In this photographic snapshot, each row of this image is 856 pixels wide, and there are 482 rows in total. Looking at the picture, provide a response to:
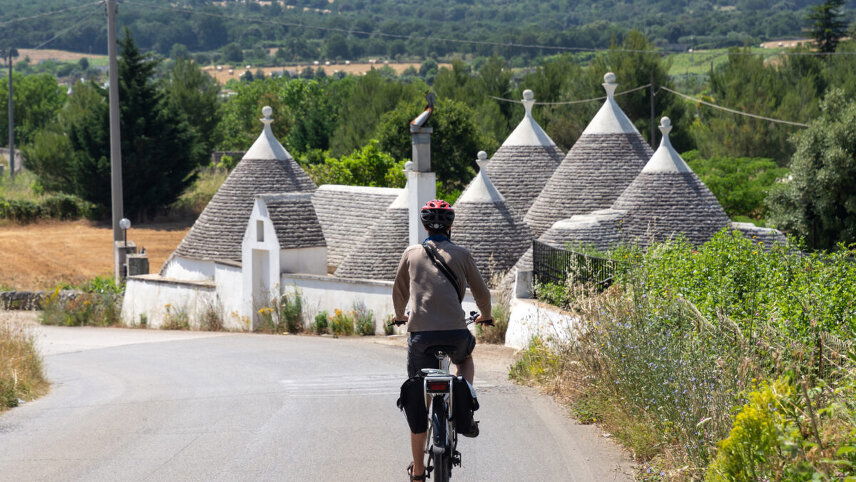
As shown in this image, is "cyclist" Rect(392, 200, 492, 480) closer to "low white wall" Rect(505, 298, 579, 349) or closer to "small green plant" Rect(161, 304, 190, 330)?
"low white wall" Rect(505, 298, 579, 349)

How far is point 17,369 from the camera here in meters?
13.3

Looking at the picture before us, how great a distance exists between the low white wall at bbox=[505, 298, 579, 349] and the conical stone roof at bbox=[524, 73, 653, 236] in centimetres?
891

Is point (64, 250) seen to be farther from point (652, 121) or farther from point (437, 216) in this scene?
point (437, 216)

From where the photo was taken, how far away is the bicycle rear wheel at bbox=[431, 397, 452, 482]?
7219 mm

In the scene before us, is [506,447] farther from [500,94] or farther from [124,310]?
[500,94]

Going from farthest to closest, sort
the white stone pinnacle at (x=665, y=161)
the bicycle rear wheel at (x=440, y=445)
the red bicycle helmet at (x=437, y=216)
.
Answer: the white stone pinnacle at (x=665, y=161) → the red bicycle helmet at (x=437, y=216) → the bicycle rear wheel at (x=440, y=445)

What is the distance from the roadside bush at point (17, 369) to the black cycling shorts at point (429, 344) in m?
5.46

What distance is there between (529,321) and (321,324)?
8.11m

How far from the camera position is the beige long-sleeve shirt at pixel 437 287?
25.5 ft

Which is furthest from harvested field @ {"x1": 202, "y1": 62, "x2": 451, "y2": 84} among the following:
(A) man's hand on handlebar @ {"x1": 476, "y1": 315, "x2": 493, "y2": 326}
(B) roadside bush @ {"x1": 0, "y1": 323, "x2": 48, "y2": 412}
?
(A) man's hand on handlebar @ {"x1": 476, "y1": 315, "x2": 493, "y2": 326}

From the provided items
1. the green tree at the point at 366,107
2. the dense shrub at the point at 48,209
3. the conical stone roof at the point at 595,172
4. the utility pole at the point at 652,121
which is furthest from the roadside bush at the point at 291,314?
the green tree at the point at 366,107

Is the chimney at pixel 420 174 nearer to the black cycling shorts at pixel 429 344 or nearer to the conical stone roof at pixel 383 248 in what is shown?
Result: the conical stone roof at pixel 383 248

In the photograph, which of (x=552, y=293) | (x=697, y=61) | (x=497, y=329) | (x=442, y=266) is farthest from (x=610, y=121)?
(x=697, y=61)

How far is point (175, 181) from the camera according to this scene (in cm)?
5603
